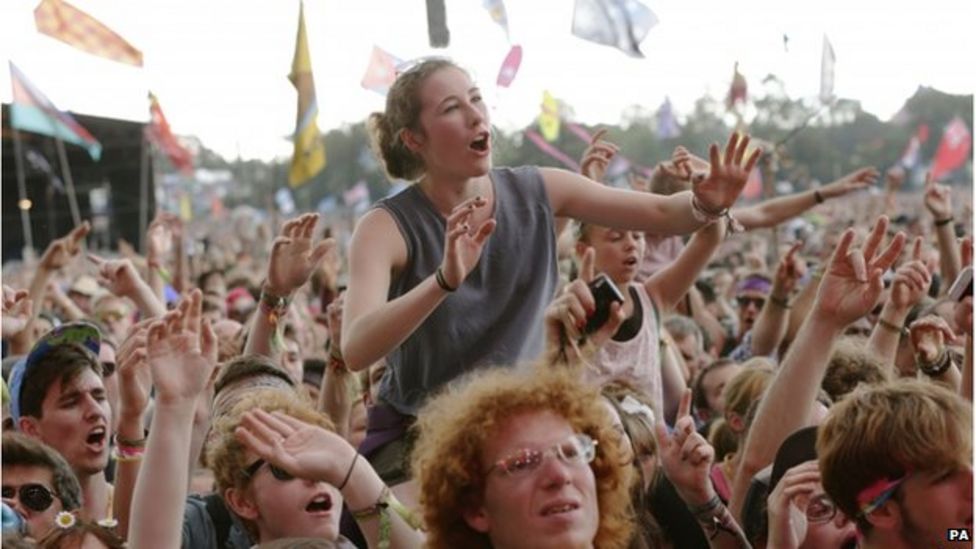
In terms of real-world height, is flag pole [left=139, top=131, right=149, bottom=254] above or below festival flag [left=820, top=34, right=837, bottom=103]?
below

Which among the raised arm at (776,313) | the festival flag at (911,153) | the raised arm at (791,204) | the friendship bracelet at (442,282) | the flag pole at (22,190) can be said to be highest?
the friendship bracelet at (442,282)

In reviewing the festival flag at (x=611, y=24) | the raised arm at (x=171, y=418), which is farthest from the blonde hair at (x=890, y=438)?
the festival flag at (x=611, y=24)

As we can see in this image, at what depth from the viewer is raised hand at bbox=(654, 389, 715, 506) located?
3.70m

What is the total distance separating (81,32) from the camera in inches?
382

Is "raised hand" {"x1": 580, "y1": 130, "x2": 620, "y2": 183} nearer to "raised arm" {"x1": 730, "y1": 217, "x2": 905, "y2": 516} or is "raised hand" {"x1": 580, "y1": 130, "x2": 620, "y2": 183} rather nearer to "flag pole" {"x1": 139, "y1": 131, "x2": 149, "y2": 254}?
"raised arm" {"x1": 730, "y1": 217, "x2": 905, "y2": 516}

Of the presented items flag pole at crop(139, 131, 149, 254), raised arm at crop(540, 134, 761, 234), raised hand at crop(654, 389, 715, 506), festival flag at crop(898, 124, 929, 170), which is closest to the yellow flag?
raised arm at crop(540, 134, 761, 234)

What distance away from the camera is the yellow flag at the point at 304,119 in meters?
8.64

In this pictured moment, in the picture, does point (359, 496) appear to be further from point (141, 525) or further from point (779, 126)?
point (779, 126)

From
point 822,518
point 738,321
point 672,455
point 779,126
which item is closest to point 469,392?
point 672,455

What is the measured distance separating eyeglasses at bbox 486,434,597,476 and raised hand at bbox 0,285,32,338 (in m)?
2.99

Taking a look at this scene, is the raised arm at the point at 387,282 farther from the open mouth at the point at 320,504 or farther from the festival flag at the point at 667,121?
the festival flag at the point at 667,121

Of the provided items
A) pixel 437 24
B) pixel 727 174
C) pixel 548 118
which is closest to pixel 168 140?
pixel 548 118

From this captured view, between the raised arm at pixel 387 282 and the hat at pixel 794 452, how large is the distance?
2.63 ft

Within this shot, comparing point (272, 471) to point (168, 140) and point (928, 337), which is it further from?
point (168, 140)
